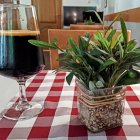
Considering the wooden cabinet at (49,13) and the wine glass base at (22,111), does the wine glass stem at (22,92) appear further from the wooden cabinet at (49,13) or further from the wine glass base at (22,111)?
the wooden cabinet at (49,13)

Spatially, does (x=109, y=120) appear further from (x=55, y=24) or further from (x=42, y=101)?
(x=55, y=24)

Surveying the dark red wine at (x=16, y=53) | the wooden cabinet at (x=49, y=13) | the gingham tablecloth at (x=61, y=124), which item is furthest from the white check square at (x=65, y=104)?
the wooden cabinet at (x=49, y=13)

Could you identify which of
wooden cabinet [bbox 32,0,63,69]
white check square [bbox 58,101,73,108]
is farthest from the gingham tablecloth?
wooden cabinet [bbox 32,0,63,69]

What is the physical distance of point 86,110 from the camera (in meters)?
0.39

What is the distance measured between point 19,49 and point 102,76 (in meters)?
0.20

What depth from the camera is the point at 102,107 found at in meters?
0.38

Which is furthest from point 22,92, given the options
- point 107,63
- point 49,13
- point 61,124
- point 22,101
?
point 49,13

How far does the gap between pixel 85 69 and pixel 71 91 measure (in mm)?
242

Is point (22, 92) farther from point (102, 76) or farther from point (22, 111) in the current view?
point (102, 76)

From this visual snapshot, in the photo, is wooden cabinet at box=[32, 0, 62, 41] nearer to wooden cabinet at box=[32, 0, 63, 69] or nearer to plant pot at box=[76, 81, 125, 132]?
wooden cabinet at box=[32, 0, 63, 69]

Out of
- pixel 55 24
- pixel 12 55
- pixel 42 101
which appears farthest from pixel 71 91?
pixel 55 24

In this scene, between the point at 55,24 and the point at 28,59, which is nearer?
the point at 28,59

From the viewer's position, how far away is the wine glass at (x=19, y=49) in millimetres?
470

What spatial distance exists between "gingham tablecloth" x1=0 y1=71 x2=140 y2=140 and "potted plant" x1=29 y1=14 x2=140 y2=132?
0.8 inches
